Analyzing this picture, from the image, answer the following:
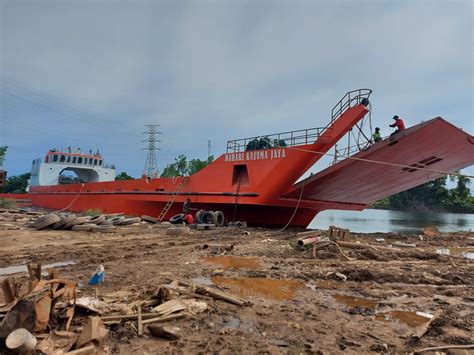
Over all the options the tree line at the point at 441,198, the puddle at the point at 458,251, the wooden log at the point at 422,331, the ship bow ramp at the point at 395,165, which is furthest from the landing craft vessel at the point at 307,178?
the tree line at the point at 441,198

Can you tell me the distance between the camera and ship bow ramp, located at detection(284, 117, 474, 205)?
9.57m

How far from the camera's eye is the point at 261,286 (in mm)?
4566

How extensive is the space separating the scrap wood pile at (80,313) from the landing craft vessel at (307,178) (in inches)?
283

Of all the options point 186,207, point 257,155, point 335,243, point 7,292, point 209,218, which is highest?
point 257,155

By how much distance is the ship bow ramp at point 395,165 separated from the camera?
957cm

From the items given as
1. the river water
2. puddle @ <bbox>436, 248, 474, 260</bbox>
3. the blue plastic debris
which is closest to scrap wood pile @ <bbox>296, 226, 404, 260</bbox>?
puddle @ <bbox>436, 248, 474, 260</bbox>

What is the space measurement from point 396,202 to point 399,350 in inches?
3174

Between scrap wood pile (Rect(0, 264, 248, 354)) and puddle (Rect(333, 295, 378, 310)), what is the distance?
1222mm

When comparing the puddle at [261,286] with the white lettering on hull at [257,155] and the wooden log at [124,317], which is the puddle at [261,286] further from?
the white lettering on hull at [257,155]

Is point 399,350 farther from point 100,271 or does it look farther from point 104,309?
point 100,271

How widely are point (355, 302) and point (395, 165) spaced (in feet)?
19.0

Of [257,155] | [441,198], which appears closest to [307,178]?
[257,155]

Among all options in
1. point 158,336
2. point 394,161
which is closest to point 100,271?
point 158,336

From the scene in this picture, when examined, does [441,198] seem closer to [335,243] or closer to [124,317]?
[335,243]
